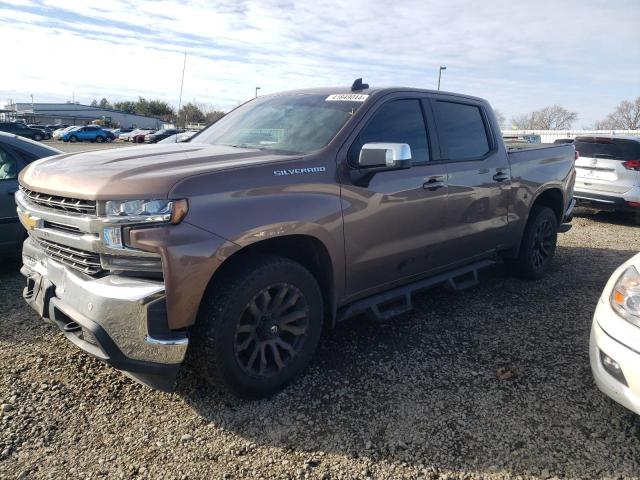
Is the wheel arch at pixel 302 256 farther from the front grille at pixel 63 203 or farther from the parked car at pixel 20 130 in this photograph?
the parked car at pixel 20 130

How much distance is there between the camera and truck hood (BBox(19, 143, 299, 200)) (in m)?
2.52

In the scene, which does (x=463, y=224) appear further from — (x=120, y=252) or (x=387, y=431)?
(x=120, y=252)

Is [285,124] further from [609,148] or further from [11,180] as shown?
[609,148]

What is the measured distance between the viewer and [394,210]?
355 cm

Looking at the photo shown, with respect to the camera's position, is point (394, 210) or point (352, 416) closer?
point (352, 416)

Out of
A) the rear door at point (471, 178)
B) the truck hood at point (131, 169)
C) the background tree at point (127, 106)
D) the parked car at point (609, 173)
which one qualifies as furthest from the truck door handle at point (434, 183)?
the background tree at point (127, 106)

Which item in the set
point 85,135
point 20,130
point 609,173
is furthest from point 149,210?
point 85,135

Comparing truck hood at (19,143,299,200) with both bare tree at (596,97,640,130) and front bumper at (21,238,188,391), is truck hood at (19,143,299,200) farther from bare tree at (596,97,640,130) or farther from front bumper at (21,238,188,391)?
bare tree at (596,97,640,130)

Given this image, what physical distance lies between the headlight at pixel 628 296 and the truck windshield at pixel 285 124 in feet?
6.46

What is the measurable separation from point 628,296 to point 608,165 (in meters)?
7.45

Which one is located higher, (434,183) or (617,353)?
(434,183)

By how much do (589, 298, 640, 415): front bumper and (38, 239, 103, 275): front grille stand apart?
2.78 metres

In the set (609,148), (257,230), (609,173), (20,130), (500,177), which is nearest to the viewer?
(257,230)

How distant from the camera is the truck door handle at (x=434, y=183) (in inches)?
150
